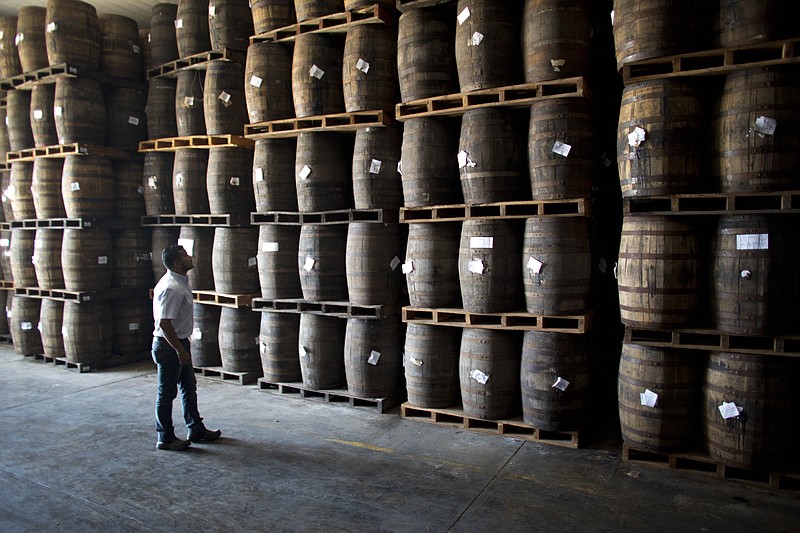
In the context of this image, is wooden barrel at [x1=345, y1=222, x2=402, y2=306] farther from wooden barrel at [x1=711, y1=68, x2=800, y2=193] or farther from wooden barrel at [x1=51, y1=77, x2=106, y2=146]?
wooden barrel at [x1=51, y1=77, x2=106, y2=146]

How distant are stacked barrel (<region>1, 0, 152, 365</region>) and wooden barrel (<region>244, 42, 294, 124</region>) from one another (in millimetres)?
3341

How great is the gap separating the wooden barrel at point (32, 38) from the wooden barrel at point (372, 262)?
22.5ft

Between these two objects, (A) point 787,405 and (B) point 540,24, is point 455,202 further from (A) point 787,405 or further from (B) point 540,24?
(A) point 787,405

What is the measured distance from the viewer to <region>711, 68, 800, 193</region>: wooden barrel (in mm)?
4438

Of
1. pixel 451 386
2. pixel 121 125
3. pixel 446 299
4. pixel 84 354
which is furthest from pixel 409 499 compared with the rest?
pixel 121 125

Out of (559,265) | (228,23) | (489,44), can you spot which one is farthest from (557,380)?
(228,23)

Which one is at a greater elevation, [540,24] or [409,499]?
[540,24]

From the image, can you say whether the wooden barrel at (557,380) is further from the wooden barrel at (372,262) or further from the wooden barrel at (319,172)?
the wooden barrel at (319,172)

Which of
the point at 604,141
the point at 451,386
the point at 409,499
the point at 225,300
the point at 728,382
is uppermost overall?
the point at 604,141

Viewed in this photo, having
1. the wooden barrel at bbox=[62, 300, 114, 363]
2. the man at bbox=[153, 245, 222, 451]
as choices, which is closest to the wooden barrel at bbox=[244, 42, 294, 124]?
the man at bbox=[153, 245, 222, 451]

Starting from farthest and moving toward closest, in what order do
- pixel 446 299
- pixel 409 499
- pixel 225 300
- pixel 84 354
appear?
pixel 84 354
pixel 225 300
pixel 446 299
pixel 409 499

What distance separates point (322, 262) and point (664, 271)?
406 cm

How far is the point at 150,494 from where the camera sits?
15.3 feet

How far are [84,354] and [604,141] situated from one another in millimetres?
8556
